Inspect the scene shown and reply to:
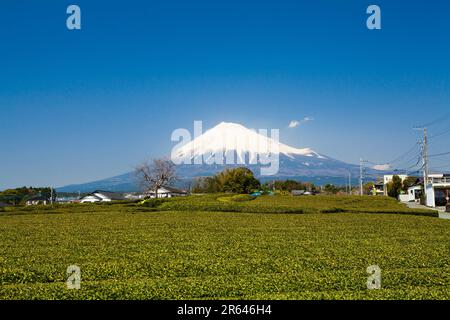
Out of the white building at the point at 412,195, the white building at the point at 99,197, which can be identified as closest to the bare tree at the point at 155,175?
the white building at the point at 99,197

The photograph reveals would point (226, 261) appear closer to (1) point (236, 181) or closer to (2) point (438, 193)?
(2) point (438, 193)

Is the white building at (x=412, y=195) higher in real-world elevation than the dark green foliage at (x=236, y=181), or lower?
lower

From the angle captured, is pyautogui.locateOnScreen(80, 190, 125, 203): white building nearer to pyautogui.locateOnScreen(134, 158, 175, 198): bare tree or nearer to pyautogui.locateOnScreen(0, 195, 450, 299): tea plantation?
pyautogui.locateOnScreen(134, 158, 175, 198): bare tree

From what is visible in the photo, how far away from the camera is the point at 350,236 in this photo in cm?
2066

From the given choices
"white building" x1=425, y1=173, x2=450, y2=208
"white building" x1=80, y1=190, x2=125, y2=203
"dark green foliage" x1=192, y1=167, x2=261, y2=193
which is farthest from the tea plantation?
"dark green foliage" x1=192, y1=167, x2=261, y2=193

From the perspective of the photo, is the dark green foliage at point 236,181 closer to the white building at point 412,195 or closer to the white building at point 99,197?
the white building at point 99,197

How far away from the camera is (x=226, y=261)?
13.6 m

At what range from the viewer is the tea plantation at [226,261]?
979 centimetres

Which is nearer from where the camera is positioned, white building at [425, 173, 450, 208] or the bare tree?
white building at [425, 173, 450, 208]

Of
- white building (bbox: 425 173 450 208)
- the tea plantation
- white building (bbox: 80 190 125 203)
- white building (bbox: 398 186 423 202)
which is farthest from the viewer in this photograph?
white building (bbox: 80 190 125 203)

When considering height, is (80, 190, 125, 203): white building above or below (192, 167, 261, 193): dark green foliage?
below

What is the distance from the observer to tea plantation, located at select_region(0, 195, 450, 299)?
9789 mm

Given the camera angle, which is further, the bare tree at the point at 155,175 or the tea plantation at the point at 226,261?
the bare tree at the point at 155,175

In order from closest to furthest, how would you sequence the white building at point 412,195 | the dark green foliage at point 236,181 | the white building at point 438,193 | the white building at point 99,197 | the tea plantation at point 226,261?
the tea plantation at point 226,261 < the white building at point 438,193 < the white building at point 412,195 < the white building at point 99,197 < the dark green foliage at point 236,181
